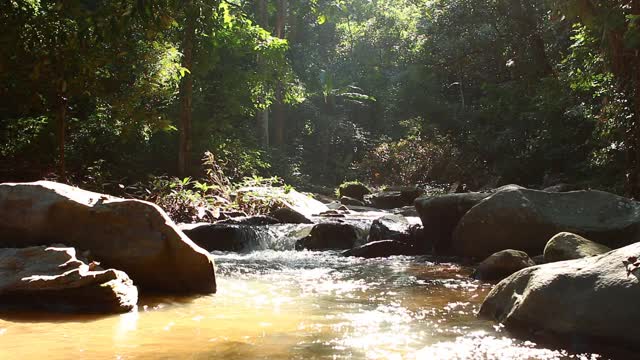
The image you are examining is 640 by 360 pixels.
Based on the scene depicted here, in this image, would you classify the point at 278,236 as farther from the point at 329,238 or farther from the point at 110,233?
the point at 110,233

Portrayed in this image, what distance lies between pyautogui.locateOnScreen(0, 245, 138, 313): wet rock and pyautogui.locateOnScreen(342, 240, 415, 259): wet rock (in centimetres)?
510

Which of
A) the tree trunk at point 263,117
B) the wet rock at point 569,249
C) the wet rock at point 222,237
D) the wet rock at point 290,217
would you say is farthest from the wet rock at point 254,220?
the tree trunk at point 263,117

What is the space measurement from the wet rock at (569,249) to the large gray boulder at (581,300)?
2.07 meters

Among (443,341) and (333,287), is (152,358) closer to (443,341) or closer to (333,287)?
(443,341)

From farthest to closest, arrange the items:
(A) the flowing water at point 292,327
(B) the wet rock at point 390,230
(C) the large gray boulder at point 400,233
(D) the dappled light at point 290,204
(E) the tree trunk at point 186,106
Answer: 1. (E) the tree trunk at point 186,106
2. (B) the wet rock at point 390,230
3. (C) the large gray boulder at point 400,233
4. (D) the dappled light at point 290,204
5. (A) the flowing water at point 292,327

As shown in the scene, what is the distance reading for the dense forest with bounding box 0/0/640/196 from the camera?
33.4 feet

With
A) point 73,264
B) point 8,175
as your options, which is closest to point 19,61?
point 8,175

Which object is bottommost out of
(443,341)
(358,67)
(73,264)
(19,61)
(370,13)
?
(443,341)

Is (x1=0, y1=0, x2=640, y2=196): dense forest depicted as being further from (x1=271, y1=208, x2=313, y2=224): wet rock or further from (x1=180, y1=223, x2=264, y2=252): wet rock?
(x1=271, y1=208, x2=313, y2=224): wet rock

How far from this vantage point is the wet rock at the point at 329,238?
37.0 ft

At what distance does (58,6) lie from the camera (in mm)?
3439

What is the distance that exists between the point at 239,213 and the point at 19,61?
Result: 5.60 metres

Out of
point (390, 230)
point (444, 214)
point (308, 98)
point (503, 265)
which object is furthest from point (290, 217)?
point (308, 98)

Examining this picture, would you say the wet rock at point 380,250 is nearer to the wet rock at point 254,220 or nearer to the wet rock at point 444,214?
the wet rock at point 444,214
